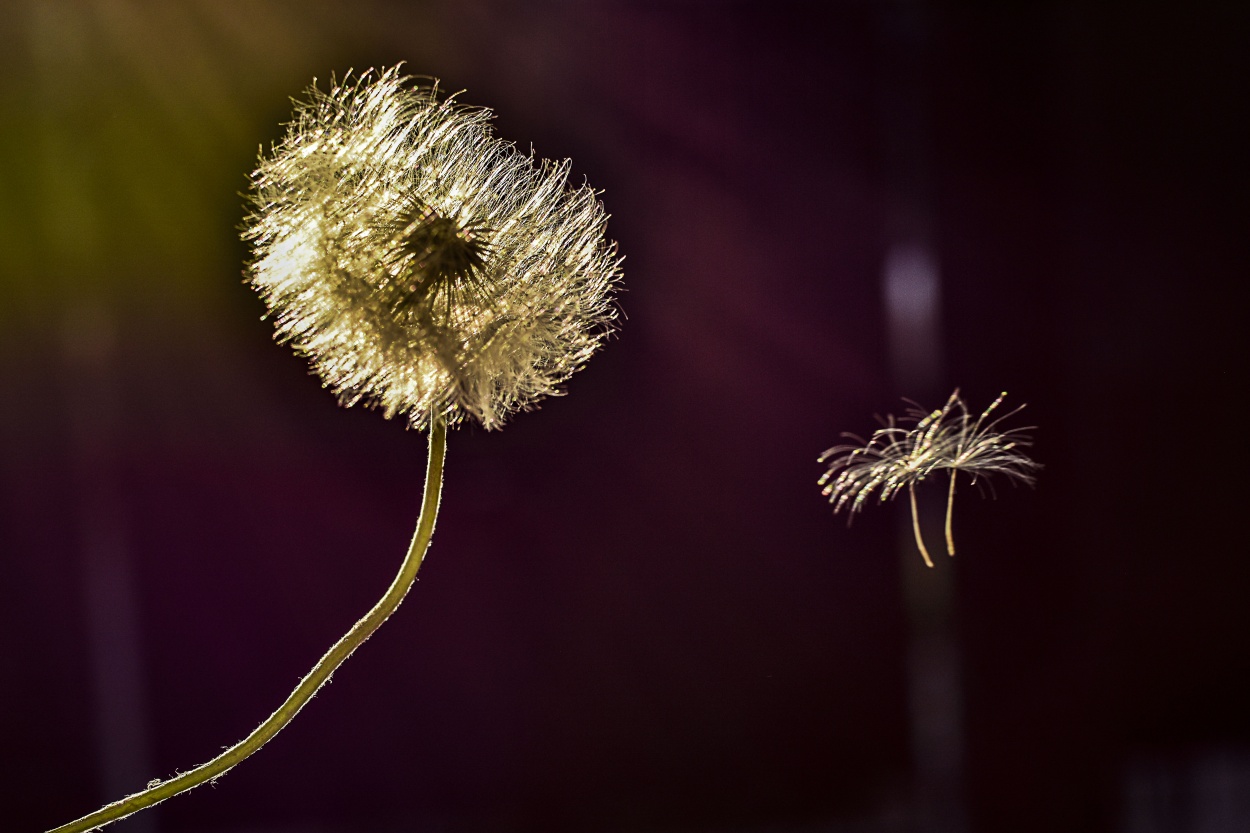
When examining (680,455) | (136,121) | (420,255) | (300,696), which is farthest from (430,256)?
(136,121)

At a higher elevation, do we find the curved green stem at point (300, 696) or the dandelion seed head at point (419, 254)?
the dandelion seed head at point (419, 254)

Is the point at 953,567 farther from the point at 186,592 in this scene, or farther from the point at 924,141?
the point at 186,592

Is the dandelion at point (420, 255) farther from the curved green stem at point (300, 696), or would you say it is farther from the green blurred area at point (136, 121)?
the green blurred area at point (136, 121)

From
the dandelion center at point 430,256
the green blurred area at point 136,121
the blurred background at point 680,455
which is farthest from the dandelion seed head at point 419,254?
the green blurred area at point 136,121

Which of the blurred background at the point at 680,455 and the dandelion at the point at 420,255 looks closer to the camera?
the dandelion at the point at 420,255

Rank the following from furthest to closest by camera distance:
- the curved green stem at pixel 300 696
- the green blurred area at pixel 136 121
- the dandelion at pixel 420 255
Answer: the green blurred area at pixel 136 121 → the dandelion at pixel 420 255 → the curved green stem at pixel 300 696

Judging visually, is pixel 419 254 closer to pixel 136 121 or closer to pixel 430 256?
pixel 430 256
